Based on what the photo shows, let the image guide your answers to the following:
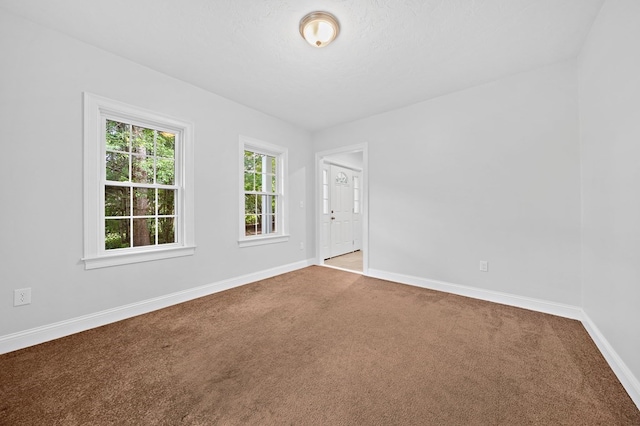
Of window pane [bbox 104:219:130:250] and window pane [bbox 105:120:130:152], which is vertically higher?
window pane [bbox 105:120:130:152]

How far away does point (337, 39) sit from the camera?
2.15 metres

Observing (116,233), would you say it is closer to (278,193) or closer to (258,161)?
(258,161)

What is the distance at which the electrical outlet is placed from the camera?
193 cm

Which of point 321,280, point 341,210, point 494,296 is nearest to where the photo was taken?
point 494,296

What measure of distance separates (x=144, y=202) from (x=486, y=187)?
4.02 meters

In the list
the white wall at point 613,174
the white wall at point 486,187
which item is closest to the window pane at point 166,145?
the white wall at point 486,187

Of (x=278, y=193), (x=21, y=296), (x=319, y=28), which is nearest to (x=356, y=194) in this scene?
(x=278, y=193)

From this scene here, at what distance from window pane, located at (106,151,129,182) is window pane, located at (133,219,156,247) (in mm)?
483

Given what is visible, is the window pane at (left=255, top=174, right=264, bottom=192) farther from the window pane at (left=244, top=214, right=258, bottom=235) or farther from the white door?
the white door

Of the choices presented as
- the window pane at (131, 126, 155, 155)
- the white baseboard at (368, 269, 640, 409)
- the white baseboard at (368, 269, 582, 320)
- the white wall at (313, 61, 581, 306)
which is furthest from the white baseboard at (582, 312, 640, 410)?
the window pane at (131, 126, 155, 155)

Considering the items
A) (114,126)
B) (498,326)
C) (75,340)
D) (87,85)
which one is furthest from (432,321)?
(87,85)

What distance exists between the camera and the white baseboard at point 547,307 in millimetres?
1466

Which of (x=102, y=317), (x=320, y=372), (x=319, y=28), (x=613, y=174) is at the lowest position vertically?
(x=320, y=372)

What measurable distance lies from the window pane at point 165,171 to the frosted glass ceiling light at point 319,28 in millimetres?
2110
